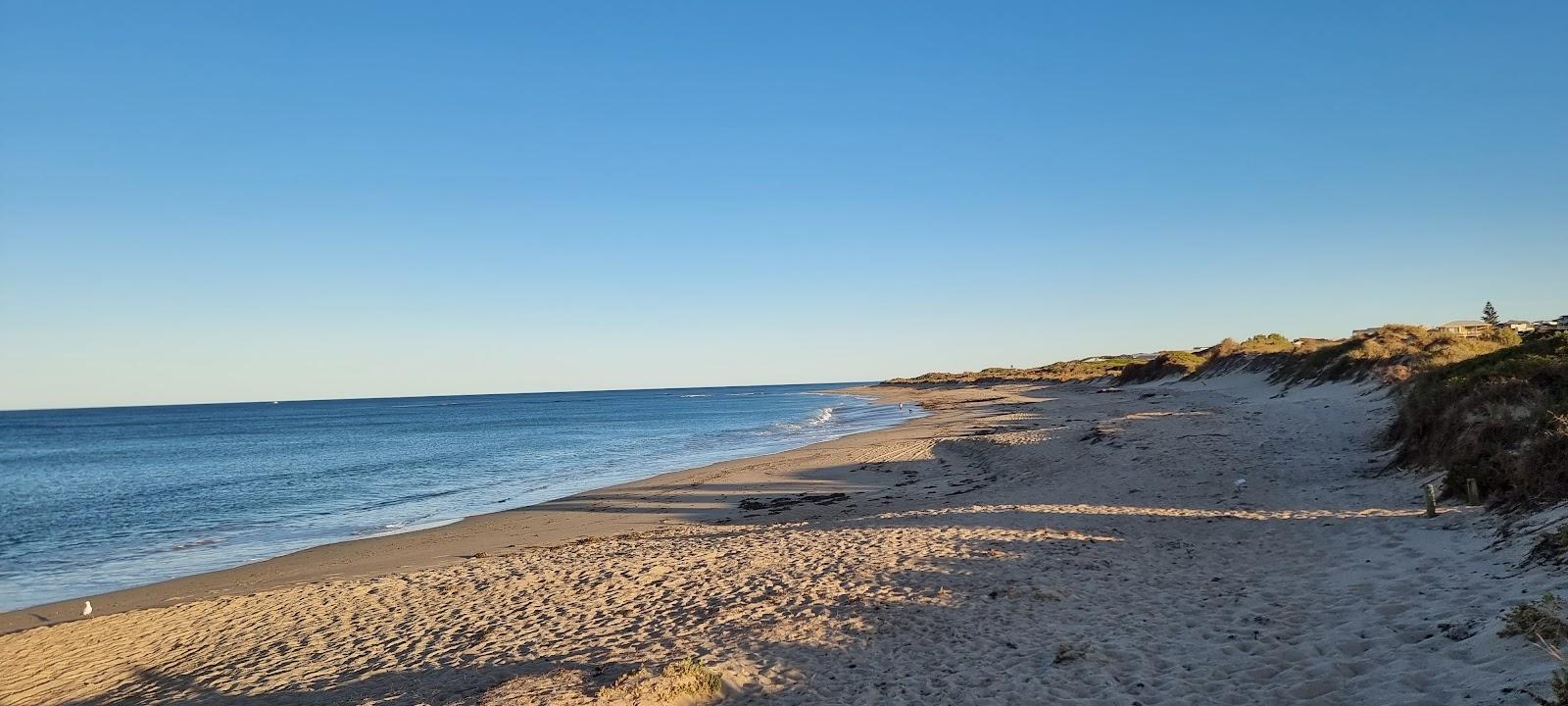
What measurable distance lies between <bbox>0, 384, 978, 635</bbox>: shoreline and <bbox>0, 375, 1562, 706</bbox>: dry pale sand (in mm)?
281

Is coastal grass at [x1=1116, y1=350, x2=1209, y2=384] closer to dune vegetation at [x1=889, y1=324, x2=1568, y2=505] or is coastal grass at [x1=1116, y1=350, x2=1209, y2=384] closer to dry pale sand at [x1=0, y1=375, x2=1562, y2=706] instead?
dune vegetation at [x1=889, y1=324, x2=1568, y2=505]

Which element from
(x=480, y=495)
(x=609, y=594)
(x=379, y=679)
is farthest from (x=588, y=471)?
(x=379, y=679)

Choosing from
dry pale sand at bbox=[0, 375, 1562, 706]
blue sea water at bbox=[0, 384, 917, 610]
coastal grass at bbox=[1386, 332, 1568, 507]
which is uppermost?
coastal grass at bbox=[1386, 332, 1568, 507]

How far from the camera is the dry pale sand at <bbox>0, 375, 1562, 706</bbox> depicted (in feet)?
20.5

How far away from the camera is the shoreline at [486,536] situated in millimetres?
13430

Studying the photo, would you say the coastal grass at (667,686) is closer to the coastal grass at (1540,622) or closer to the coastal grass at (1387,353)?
the coastal grass at (1540,622)

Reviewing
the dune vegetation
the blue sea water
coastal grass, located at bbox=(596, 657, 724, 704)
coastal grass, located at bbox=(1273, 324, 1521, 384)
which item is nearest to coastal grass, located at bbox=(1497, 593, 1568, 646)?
the dune vegetation

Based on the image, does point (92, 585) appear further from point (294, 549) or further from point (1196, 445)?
point (1196, 445)

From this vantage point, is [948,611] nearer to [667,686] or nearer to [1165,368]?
[667,686]

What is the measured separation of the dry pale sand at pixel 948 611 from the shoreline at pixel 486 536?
0.92 feet

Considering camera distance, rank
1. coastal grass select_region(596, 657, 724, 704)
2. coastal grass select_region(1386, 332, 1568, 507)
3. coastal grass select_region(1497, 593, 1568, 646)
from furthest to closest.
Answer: coastal grass select_region(1386, 332, 1568, 507) < coastal grass select_region(596, 657, 724, 704) < coastal grass select_region(1497, 593, 1568, 646)

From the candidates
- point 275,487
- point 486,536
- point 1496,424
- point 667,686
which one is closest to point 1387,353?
point 1496,424

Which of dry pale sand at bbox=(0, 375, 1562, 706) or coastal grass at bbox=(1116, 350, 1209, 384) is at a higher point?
coastal grass at bbox=(1116, 350, 1209, 384)

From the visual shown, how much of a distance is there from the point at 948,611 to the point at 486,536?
1246 cm
